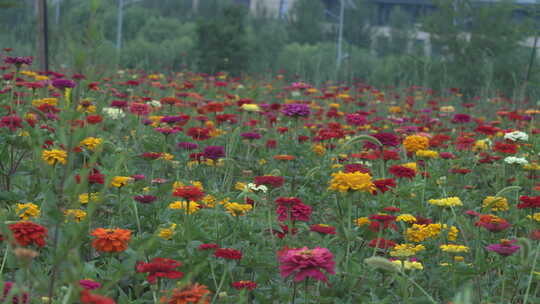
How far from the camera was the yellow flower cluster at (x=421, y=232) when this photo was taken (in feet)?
8.74

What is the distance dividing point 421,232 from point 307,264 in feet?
3.67

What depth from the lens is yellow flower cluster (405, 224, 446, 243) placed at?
2664 mm

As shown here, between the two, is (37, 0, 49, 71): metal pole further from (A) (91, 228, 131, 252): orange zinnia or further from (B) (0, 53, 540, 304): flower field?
(A) (91, 228, 131, 252): orange zinnia

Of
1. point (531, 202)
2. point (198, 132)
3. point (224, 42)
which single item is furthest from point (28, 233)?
point (224, 42)

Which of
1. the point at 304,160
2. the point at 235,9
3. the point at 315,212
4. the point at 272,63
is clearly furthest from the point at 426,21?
the point at 315,212

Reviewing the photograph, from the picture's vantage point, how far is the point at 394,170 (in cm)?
292

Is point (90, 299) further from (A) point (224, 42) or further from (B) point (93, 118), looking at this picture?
(A) point (224, 42)

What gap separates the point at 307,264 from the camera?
170 centimetres

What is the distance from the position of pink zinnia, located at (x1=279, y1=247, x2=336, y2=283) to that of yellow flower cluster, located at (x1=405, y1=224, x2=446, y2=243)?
1.05 m

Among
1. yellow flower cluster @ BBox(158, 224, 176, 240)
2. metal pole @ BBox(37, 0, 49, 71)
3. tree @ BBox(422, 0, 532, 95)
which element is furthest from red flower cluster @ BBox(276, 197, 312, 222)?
tree @ BBox(422, 0, 532, 95)

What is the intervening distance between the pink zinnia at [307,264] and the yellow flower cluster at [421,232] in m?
1.05

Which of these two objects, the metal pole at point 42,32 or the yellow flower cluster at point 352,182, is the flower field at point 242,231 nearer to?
the yellow flower cluster at point 352,182

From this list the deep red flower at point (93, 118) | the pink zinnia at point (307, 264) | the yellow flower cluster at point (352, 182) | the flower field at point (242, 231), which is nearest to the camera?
the flower field at point (242, 231)

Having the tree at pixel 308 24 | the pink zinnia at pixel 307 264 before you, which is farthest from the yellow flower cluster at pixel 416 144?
the tree at pixel 308 24
